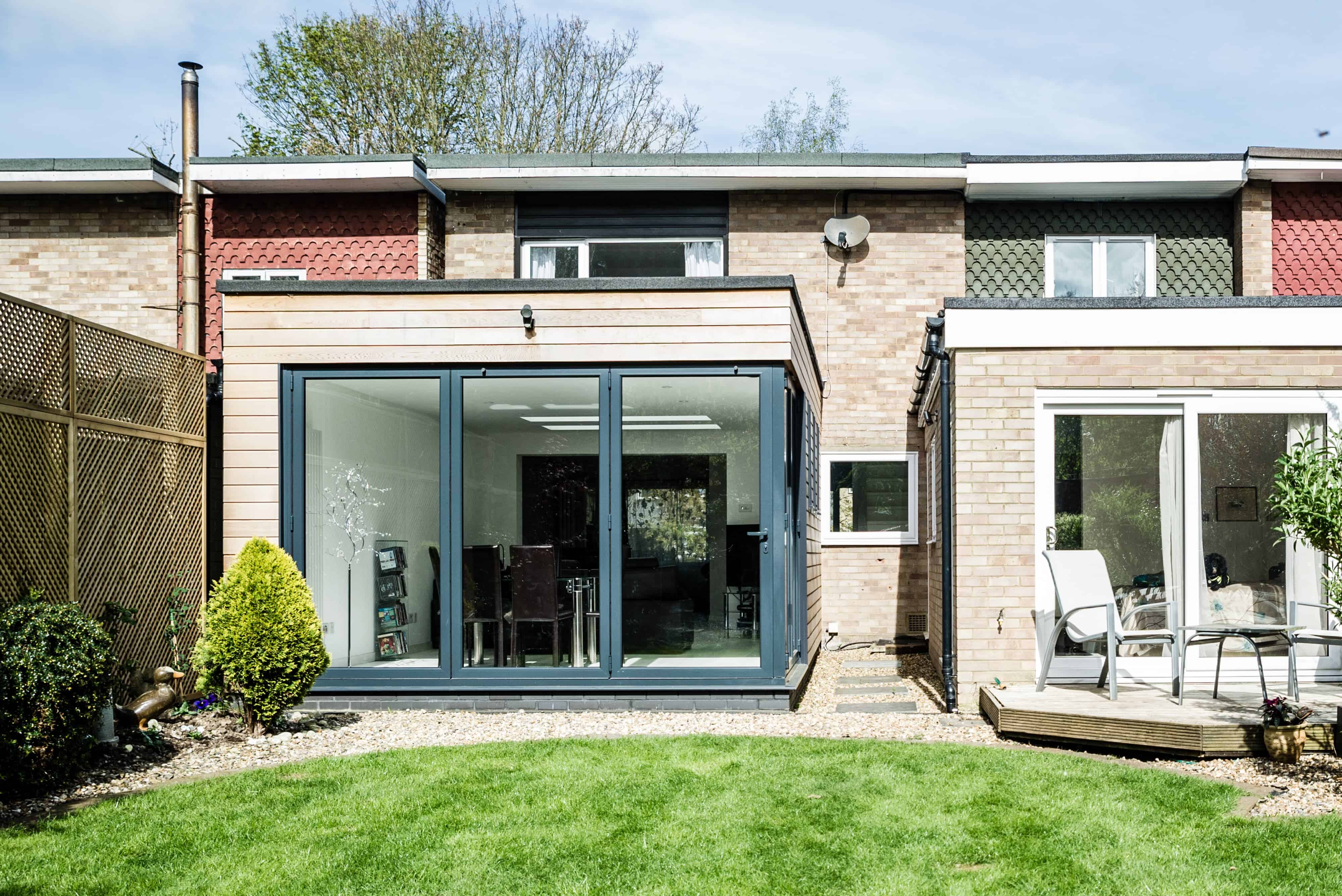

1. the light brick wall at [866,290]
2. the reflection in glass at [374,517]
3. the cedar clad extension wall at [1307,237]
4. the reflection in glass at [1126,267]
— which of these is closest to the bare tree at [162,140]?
the light brick wall at [866,290]

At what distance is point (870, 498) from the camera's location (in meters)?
12.4

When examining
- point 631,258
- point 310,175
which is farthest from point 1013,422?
point 310,175

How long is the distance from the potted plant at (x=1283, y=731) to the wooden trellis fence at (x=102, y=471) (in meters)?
6.94

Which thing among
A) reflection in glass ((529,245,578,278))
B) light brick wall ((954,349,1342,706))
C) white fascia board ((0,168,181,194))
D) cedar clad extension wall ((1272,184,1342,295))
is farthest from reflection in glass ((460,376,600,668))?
cedar clad extension wall ((1272,184,1342,295))

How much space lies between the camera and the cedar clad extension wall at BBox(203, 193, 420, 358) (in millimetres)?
12547

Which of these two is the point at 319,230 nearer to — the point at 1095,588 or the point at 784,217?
the point at 784,217

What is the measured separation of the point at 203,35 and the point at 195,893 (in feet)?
55.7

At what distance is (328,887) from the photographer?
4.17 metres

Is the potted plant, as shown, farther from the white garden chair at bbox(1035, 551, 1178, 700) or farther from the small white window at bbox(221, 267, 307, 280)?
the small white window at bbox(221, 267, 307, 280)

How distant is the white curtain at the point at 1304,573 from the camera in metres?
7.75

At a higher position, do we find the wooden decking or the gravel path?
the wooden decking

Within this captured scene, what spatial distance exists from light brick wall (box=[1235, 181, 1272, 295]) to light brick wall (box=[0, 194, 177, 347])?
11997 millimetres

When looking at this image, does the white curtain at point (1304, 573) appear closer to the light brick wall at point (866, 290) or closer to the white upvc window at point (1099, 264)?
the light brick wall at point (866, 290)

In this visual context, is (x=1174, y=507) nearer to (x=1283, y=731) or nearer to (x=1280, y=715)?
(x=1280, y=715)
